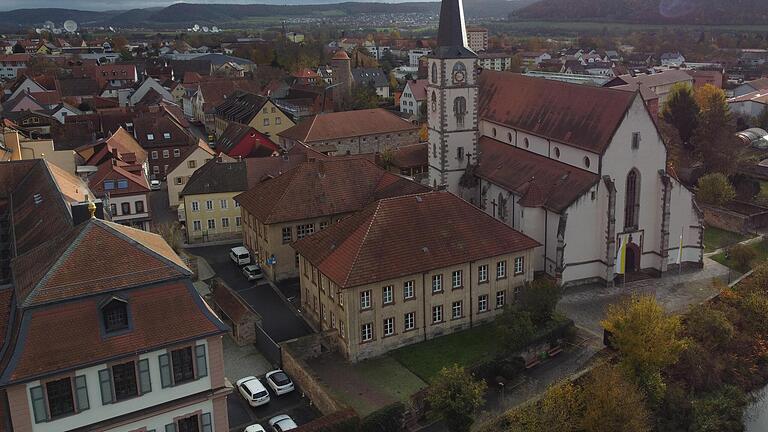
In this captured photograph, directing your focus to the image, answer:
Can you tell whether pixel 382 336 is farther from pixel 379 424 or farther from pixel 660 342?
pixel 660 342

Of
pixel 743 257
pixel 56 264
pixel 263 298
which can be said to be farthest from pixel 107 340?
pixel 743 257

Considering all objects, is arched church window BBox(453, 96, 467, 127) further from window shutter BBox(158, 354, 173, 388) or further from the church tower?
window shutter BBox(158, 354, 173, 388)

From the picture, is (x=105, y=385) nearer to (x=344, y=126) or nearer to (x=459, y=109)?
(x=459, y=109)

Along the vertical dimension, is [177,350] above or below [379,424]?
above

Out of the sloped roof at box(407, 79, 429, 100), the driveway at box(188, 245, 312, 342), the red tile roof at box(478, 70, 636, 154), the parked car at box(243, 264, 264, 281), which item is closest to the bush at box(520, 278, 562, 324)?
the red tile roof at box(478, 70, 636, 154)

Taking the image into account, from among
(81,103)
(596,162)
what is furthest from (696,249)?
(81,103)

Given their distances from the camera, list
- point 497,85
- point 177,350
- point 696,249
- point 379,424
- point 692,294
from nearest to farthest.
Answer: point 177,350 → point 379,424 → point 692,294 → point 696,249 → point 497,85
